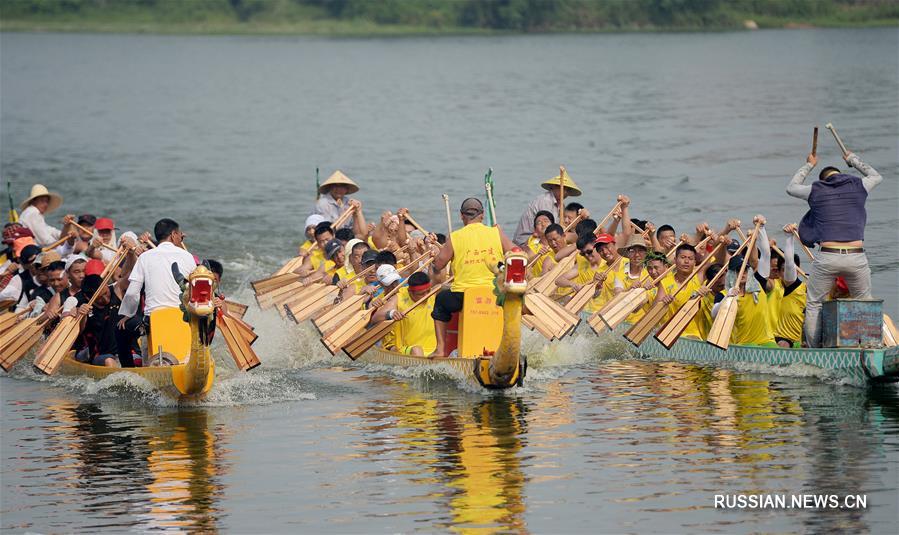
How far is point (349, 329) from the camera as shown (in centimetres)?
1641

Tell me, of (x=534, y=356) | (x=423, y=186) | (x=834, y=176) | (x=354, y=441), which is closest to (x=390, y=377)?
(x=534, y=356)

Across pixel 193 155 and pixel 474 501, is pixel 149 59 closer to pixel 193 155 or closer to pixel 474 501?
pixel 193 155

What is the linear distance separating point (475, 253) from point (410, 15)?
66333mm

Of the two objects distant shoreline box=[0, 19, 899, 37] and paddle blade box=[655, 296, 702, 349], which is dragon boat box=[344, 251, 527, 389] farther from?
distant shoreline box=[0, 19, 899, 37]

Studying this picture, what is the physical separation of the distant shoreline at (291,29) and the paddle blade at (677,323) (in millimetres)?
61170

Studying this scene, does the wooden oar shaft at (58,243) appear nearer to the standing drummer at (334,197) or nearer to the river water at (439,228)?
the river water at (439,228)

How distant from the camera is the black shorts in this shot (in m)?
15.0

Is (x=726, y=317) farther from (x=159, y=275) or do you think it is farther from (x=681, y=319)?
(x=159, y=275)

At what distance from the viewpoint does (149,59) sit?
252ft

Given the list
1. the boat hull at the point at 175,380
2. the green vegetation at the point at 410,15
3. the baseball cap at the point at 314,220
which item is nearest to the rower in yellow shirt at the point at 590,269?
the baseball cap at the point at 314,220

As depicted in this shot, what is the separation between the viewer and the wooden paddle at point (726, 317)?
50.5ft

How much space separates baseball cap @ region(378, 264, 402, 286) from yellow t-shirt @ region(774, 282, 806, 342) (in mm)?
4257

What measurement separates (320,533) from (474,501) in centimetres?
125

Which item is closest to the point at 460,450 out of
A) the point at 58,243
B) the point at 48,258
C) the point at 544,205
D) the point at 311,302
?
the point at 311,302
